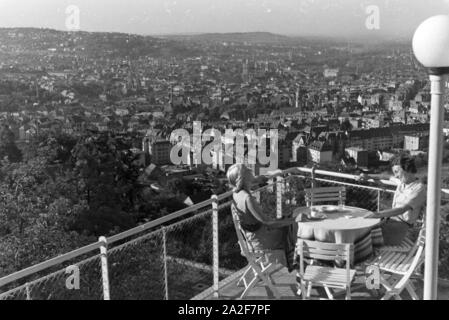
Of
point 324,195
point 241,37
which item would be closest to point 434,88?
point 324,195

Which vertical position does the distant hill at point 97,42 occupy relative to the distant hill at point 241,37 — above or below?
below

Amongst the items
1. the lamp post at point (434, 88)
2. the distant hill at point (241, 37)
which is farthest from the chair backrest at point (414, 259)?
the distant hill at point (241, 37)

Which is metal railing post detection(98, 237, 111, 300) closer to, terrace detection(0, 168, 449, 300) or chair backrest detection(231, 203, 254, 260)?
terrace detection(0, 168, 449, 300)

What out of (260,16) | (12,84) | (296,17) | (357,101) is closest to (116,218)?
(296,17)

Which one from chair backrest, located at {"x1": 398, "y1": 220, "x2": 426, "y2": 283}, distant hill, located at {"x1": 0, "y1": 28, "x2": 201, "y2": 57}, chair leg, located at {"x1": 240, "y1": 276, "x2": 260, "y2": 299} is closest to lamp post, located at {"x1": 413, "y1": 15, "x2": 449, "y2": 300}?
chair backrest, located at {"x1": 398, "y1": 220, "x2": 426, "y2": 283}

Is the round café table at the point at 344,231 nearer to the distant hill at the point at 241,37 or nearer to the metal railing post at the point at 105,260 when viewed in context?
the metal railing post at the point at 105,260

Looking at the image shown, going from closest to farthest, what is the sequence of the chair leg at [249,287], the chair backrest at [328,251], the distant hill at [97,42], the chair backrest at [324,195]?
the chair backrest at [328,251], the chair leg at [249,287], the chair backrest at [324,195], the distant hill at [97,42]
